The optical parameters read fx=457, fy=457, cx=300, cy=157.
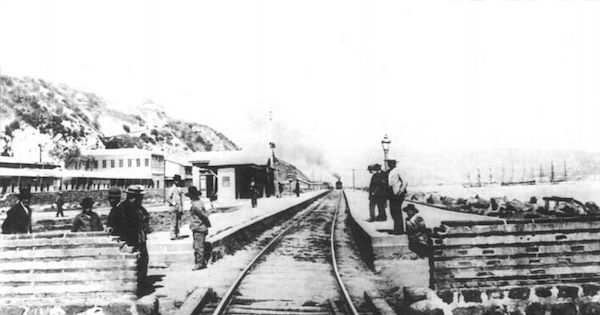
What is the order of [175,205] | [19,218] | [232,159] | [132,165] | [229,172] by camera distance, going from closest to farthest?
[19,218]
[175,205]
[229,172]
[232,159]
[132,165]

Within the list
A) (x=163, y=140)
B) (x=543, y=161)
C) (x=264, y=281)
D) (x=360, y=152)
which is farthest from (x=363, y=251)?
(x=163, y=140)

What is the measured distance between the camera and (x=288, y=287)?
6.96 m

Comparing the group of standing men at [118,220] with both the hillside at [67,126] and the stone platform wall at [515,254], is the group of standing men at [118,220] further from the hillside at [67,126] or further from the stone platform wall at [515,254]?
the hillside at [67,126]

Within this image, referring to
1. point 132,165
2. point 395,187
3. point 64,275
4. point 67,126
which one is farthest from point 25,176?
point 67,126

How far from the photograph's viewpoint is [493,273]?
5.30 metres

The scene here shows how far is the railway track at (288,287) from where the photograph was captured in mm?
5734

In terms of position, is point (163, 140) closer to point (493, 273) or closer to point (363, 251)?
point (363, 251)

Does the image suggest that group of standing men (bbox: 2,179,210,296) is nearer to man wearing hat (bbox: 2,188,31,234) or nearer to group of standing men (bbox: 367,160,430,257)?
man wearing hat (bbox: 2,188,31,234)

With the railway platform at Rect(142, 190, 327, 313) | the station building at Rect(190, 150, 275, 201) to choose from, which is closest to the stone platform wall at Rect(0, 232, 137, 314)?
the railway platform at Rect(142, 190, 327, 313)

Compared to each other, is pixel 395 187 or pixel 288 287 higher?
pixel 395 187

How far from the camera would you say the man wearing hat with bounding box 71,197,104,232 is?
603 centimetres

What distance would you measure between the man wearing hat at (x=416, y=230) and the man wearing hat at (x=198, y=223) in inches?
140

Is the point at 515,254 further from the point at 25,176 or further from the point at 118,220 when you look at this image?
the point at 25,176

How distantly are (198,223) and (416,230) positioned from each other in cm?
384
